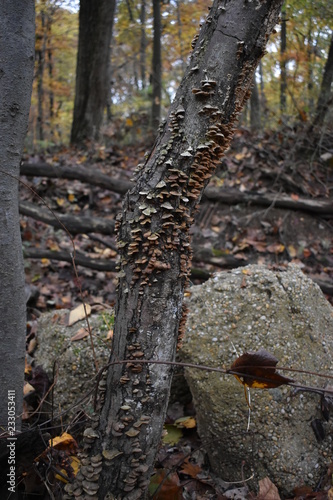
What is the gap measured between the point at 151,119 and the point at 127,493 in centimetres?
948

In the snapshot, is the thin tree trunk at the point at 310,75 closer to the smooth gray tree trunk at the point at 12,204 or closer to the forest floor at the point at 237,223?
the forest floor at the point at 237,223

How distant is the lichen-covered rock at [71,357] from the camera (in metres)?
2.82

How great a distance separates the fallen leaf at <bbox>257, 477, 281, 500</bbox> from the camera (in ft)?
6.95

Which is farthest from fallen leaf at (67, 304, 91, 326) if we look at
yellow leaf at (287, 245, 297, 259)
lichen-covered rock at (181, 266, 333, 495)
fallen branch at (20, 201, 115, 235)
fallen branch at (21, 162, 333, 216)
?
yellow leaf at (287, 245, 297, 259)

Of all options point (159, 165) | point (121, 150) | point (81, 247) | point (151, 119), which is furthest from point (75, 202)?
point (159, 165)

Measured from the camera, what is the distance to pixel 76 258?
4734mm

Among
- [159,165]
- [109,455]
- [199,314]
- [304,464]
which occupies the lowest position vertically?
[304,464]

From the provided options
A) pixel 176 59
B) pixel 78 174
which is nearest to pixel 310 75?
pixel 78 174

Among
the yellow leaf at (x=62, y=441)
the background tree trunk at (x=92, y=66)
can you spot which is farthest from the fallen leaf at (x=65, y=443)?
the background tree trunk at (x=92, y=66)

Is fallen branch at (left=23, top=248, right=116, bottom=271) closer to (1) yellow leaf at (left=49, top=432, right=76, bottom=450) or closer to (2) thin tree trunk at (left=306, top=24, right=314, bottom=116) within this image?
(1) yellow leaf at (left=49, top=432, right=76, bottom=450)

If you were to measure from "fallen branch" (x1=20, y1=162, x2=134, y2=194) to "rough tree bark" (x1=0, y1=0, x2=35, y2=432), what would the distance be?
403 cm

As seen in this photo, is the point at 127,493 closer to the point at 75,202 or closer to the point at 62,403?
the point at 62,403

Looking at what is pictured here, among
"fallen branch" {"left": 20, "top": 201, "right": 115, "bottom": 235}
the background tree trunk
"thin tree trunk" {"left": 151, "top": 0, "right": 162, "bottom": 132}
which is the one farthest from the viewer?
"thin tree trunk" {"left": 151, "top": 0, "right": 162, "bottom": 132}

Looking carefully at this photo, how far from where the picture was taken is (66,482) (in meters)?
2.05
